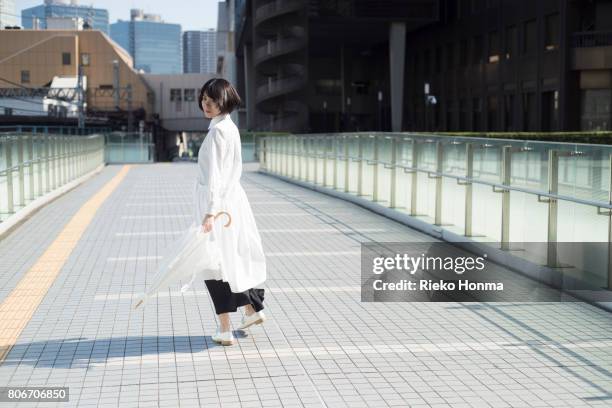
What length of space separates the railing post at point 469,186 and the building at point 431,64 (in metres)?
31.0

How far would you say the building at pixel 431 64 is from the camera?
40.5 metres

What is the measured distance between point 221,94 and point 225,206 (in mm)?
730

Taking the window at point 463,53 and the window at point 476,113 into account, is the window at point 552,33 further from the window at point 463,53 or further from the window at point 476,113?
the window at point 463,53

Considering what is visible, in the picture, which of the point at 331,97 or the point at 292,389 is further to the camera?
the point at 331,97

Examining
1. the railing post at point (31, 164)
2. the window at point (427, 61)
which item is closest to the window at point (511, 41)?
the window at point (427, 61)

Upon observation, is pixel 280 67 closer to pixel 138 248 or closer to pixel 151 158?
pixel 151 158

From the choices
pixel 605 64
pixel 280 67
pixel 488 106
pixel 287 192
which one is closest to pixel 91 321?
pixel 287 192

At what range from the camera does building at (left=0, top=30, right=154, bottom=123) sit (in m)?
97.4

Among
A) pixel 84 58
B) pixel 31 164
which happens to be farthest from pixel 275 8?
pixel 31 164

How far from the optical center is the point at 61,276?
8852 millimetres

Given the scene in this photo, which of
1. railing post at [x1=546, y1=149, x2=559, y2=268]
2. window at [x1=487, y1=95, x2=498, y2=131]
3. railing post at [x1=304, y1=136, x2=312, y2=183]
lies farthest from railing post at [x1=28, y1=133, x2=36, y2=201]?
window at [x1=487, y1=95, x2=498, y2=131]

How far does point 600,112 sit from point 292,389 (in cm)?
3741

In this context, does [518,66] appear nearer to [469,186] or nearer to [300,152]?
[300,152]

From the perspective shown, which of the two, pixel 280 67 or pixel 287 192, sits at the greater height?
pixel 280 67
